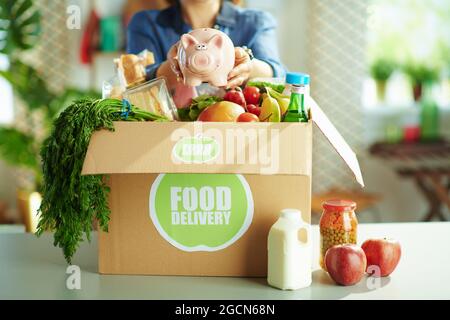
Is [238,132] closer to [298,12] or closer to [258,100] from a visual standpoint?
[258,100]

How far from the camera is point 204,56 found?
54.7 inches

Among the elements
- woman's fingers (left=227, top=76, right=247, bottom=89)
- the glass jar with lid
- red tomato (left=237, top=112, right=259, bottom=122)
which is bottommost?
the glass jar with lid

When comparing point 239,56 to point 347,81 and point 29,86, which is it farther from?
point 347,81

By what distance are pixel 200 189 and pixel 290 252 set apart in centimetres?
25

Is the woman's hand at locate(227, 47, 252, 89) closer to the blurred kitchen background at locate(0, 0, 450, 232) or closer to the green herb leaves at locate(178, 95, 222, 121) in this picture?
the green herb leaves at locate(178, 95, 222, 121)

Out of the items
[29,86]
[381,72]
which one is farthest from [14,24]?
[381,72]

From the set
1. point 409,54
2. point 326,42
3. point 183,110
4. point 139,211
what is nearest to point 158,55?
point 183,110

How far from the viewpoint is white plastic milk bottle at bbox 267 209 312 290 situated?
1334 millimetres

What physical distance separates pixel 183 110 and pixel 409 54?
376 cm

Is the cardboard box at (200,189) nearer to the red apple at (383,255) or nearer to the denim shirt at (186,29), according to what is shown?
the red apple at (383,255)

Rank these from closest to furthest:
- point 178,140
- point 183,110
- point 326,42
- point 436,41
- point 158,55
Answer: point 178,140
point 183,110
point 158,55
point 326,42
point 436,41

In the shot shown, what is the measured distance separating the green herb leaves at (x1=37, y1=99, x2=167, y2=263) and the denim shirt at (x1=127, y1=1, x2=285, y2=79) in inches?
31.2

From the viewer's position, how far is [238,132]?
52.6 inches

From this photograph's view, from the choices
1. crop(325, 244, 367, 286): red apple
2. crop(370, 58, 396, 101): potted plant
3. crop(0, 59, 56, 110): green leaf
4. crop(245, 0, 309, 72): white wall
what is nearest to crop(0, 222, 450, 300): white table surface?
crop(325, 244, 367, 286): red apple
